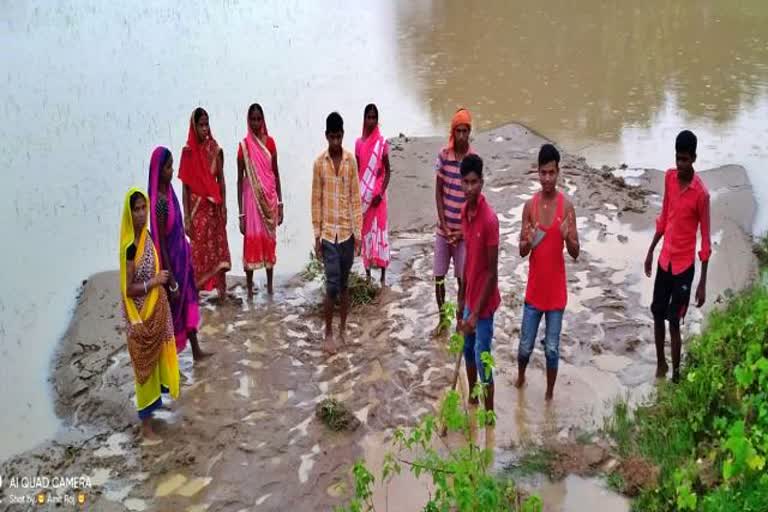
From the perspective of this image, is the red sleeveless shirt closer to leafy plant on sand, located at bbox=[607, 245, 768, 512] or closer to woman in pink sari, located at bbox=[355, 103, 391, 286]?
leafy plant on sand, located at bbox=[607, 245, 768, 512]

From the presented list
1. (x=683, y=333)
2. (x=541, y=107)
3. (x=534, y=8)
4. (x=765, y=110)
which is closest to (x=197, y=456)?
(x=683, y=333)

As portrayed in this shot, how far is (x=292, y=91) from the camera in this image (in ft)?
41.7

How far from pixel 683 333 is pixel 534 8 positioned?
1535 centimetres

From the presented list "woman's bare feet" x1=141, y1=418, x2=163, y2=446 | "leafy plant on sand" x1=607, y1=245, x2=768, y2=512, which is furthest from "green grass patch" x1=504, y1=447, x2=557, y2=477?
"woman's bare feet" x1=141, y1=418, x2=163, y2=446

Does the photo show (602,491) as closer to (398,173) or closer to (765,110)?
(398,173)

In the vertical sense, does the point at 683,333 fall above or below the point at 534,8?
below

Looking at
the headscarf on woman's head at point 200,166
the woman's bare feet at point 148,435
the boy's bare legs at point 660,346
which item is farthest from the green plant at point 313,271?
the boy's bare legs at point 660,346

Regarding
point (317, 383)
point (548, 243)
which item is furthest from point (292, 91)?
point (548, 243)

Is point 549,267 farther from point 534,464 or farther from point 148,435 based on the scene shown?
point 148,435

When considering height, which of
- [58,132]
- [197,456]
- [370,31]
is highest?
[370,31]

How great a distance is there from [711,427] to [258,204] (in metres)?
3.69

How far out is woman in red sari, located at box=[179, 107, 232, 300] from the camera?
5.64 meters

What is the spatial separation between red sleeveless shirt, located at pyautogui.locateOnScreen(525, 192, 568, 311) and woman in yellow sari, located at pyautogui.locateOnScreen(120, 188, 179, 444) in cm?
222

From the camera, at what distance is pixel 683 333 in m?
5.41
